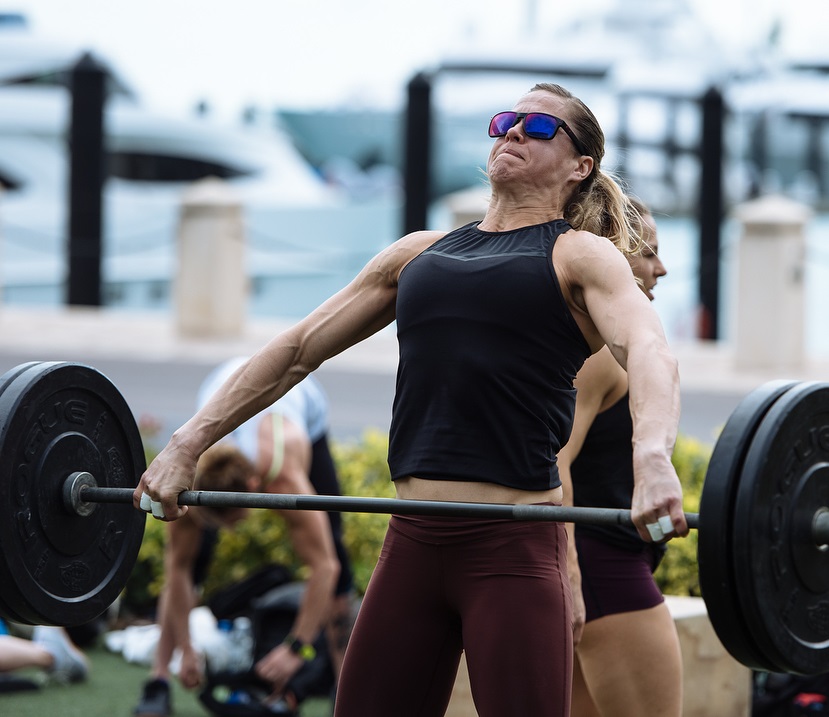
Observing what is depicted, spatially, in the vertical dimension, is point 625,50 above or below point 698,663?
above

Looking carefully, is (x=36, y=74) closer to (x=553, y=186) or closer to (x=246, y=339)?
(x=246, y=339)

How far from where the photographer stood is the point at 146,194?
24.9 m

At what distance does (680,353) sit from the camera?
14.4 meters

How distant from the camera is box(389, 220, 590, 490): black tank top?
282 cm

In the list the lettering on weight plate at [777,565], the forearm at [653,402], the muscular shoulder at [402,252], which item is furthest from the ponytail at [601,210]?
the lettering on weight plate at [777,565]

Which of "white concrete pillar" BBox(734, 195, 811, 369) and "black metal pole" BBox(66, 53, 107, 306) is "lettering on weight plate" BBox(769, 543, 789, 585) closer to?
"white concrete pillar" BBox(734, 195, 811, 369)

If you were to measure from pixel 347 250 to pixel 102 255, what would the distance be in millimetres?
9454

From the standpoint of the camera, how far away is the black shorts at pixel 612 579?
3.55m

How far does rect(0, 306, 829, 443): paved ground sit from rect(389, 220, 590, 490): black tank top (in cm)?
657

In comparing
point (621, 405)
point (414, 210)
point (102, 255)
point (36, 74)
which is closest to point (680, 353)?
point (414, 210)

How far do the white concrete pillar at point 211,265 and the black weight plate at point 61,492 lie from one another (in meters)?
10.6

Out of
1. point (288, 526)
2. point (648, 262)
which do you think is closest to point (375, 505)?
point (648, 262)

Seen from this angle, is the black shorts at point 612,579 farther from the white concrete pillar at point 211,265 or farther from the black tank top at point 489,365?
the white concrete pillar at point 211,265

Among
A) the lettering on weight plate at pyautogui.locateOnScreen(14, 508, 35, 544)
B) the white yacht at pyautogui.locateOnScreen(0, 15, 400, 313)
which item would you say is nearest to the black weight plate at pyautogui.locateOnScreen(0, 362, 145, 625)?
the lettering on weight plate at pyautogui.locateOnScreen(14, 508, 35, 544)
